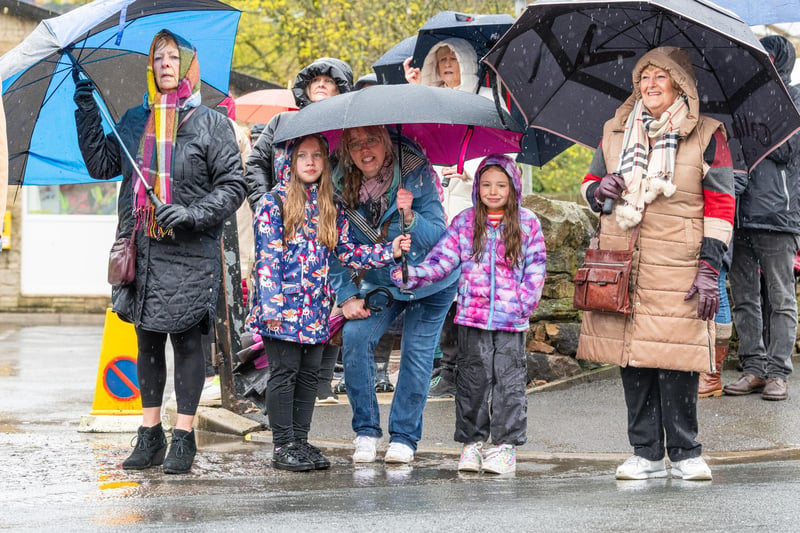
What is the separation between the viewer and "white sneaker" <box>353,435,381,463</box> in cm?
678

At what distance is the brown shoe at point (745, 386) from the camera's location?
8453mm

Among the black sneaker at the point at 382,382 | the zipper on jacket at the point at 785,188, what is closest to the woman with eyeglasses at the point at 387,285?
the black sneaker at the point at 382,382

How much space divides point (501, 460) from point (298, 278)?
144 cm

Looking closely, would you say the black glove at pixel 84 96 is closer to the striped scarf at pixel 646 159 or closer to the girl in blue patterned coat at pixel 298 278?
the girl in blue patterned coat at pixel 298 278

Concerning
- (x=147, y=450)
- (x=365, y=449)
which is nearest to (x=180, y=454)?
(x=147, y=450)

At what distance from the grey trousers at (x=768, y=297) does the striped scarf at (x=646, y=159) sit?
8.54ft

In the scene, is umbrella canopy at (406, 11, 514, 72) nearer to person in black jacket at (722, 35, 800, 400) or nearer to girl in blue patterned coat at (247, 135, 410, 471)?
person in black jacket at (722, 35, 800, 400)

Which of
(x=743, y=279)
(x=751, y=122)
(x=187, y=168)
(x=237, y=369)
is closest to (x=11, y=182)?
(x=187, y=168)

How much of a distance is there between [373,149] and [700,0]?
191 cm

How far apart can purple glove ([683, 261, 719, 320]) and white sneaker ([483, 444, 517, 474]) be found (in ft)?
4.19

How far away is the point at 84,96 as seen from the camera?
21.5ft

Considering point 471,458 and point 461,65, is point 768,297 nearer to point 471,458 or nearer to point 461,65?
point 461,65

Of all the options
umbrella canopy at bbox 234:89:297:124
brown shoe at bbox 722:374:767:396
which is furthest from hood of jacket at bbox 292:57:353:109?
umbrella canopy at bbox 234:89:297:124

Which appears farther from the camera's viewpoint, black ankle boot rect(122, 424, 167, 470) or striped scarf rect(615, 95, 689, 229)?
black ankle boot rect(122, 424, 167, 470)
